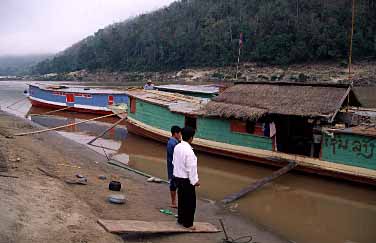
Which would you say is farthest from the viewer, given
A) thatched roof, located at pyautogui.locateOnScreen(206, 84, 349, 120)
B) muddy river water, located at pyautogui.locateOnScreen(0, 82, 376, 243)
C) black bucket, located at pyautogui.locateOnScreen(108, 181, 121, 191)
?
thatched roof, located at pyautogui.locateOnScreen(206, 84, 349, 120)

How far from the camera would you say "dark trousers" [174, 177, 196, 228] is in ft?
20.8

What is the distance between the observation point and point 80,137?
61.5ft

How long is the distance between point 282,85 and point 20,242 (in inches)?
407

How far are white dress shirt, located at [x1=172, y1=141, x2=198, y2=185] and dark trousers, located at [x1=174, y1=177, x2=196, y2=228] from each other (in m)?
0.11

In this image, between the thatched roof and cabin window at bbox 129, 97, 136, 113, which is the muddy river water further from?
cabin window at bbox 129, 97, 136, 113

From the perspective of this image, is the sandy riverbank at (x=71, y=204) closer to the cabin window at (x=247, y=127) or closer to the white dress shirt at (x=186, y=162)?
the white dress shirt at (x=186, y=162)

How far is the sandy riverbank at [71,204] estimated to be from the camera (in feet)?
17.1

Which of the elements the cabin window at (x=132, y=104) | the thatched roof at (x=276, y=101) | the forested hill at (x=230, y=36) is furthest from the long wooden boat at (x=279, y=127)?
the forested hill at (x=230, y=36)

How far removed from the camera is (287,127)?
13094 mm

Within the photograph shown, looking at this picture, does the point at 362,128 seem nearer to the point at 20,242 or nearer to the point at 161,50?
the point at 20,242

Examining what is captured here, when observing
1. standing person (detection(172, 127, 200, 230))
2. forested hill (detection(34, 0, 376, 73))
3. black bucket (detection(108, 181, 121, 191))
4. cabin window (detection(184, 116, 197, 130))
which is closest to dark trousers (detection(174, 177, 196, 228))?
standing person (detection(172, 127, 200, 230))

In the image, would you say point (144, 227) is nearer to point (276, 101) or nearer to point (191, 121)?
point (276, 101)

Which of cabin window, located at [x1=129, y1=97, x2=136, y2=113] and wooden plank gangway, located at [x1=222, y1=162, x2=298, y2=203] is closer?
wooden plank gangway, located at [x1=222, y1=162, x2=298, y2=203]

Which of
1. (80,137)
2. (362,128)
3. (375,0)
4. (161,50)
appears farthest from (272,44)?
(362,128)
